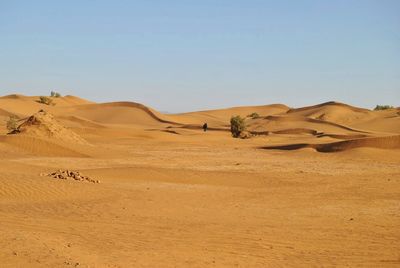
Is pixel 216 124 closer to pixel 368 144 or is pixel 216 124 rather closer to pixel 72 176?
pixel 368 144

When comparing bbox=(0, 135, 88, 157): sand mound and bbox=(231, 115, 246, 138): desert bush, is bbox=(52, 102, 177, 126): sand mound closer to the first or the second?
bbox=(231, 115, 246, 138): desert bush

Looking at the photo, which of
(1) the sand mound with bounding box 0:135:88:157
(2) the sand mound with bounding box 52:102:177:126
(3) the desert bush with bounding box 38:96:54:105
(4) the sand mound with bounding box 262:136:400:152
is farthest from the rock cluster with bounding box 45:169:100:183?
(3) the desert bush with bounding box 38:96:54:105

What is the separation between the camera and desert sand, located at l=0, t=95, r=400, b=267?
949 centimetres

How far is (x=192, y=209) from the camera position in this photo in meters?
14.4

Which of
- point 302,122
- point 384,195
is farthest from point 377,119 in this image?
point 384,195

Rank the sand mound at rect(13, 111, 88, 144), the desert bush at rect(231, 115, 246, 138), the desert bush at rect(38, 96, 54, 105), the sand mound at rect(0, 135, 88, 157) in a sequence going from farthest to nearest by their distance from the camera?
the desert bush at rect(38, 96, 54, 105), the desert bush at rect(231, 115, 246, 138), the sand mound at rect(13, 111, 88, 144), the sand mound at rect(0, 135, 88, 157)

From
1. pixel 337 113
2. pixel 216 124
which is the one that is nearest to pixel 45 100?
pixel 216 124

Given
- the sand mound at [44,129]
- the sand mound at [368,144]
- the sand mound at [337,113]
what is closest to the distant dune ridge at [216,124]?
the sand mound at [337,113]

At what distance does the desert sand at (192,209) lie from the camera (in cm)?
949

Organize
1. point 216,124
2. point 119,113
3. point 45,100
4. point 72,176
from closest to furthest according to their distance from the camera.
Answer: point 72,176 < point 216,124 < point 119,113 < point 45,100

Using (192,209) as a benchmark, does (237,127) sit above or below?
above

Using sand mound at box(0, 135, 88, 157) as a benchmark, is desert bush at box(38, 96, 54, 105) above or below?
above

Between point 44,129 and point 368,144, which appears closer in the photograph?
point 44,129

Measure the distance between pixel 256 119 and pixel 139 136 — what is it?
40815mm
